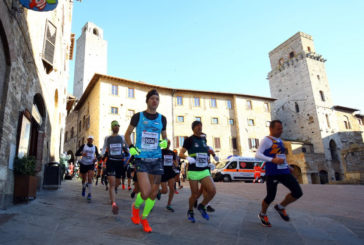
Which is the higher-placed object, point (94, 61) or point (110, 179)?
point (94, 61)

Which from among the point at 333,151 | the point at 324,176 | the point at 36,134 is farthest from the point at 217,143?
the point at 36,134

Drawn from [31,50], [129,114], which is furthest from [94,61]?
[31,50]

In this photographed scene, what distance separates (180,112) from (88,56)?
25720mm

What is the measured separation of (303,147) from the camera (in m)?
37.0

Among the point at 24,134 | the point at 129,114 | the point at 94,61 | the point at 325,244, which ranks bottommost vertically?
the point at 325,244

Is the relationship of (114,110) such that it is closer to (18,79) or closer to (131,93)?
(131,93)

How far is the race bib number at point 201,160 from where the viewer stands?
15.2ft

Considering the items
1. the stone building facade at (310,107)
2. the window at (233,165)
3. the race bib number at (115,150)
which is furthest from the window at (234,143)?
the race bib number at (115,150)

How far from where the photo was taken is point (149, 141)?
12.6 feet

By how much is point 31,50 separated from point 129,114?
2142 cm

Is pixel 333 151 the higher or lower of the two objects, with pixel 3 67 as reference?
lower

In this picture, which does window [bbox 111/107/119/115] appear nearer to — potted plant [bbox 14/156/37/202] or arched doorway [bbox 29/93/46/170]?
arched doorway [bbox 29/93/46/170]

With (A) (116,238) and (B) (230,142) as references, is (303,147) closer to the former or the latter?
(B) (230,142)

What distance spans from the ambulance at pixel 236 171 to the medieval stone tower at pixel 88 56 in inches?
1260
